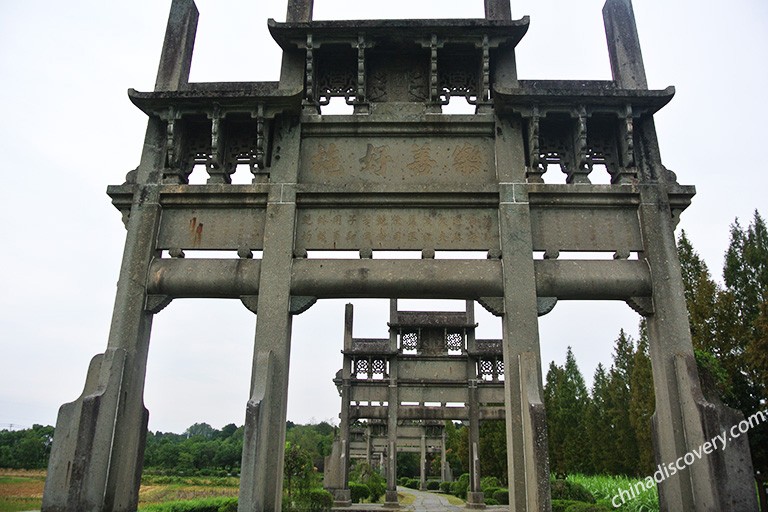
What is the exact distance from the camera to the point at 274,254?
795 centimetres

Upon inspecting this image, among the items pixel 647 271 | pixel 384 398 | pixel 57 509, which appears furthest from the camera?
pixel 384 398

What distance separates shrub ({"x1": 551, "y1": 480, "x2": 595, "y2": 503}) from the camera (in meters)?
18.0

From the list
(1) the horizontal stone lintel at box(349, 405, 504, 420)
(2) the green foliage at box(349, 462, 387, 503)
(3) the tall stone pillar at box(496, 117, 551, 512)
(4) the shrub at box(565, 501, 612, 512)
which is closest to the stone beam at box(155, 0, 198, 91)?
(3) the tall stone pillar at box(496, 117, 551, 512)

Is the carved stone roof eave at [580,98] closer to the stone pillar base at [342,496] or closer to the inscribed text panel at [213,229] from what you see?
the inscribed text panel at [213,229]

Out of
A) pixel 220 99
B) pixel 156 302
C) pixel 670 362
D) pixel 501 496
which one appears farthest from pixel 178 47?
pixel 501 496

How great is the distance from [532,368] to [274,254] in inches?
157

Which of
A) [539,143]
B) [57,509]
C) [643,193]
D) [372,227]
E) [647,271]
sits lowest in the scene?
[57,509]

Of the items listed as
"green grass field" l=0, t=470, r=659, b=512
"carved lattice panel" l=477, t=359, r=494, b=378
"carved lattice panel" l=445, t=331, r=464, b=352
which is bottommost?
"green grass field" l=0, t=470, r=659, b=512

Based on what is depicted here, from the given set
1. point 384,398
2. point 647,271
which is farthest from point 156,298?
point 384,398

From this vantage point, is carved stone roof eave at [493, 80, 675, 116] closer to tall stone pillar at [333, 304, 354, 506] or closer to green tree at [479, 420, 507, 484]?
tall stone pillar at [333, 304, 354, 506]

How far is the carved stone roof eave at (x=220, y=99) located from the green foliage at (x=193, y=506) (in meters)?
8.60

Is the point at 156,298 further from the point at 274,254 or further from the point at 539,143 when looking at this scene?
the point at 539,143

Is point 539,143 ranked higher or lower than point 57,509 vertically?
higher

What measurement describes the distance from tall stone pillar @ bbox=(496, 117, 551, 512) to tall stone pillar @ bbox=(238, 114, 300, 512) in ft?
10.2
